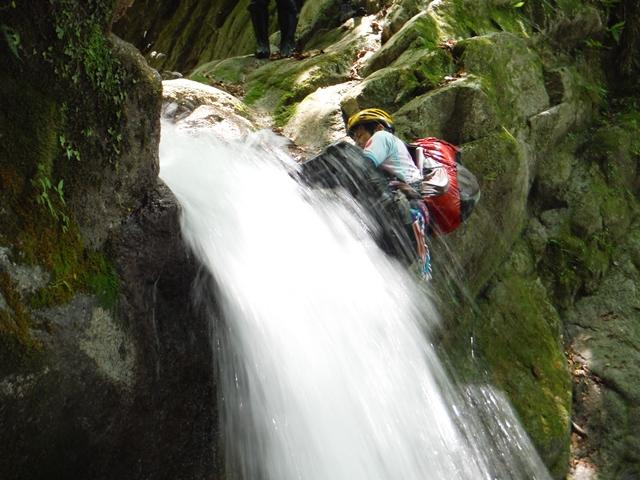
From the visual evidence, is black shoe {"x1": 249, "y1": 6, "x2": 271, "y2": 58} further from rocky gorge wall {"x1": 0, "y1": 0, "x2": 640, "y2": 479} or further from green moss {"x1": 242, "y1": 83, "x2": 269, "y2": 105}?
green moss {"x1": 242, "y1": 83, "x2": 269, "y2": 105}

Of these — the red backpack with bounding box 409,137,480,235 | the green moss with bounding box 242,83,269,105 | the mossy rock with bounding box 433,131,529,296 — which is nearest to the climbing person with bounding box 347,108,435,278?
the red backpack with bounding box 409,137,480,235

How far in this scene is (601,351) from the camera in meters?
7.15

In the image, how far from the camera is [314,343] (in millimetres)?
4098

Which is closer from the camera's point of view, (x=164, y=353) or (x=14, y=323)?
(x=14, y=323)

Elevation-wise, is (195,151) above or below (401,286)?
above

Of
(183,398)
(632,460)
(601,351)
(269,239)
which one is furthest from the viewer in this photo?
(601,351)

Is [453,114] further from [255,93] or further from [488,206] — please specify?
[255,93]

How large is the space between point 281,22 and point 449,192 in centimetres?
636

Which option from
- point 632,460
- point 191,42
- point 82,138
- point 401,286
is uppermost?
point 191,42

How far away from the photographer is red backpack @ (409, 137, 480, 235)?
531cm

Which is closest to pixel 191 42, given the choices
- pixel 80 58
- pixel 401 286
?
pixel 401 286

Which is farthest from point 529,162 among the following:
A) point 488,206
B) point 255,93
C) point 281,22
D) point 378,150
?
point 281,22

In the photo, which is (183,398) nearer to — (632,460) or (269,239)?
(269,239)

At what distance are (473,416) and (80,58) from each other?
4.66 metres
